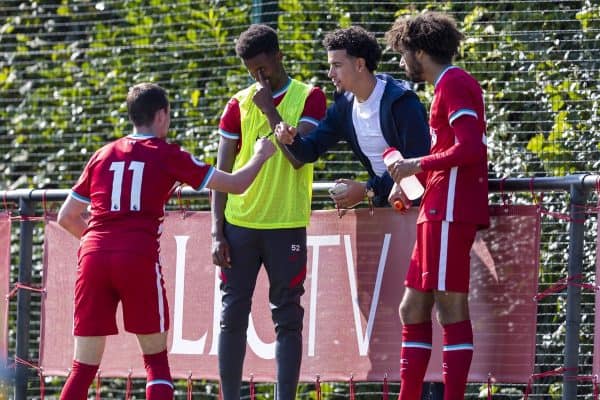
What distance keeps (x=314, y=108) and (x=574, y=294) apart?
160 cm

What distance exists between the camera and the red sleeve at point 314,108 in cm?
629

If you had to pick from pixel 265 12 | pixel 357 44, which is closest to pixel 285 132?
pixel 357 44

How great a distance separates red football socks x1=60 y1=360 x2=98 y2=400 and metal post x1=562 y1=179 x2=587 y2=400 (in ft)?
7.42

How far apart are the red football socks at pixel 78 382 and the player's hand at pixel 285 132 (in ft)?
4.63

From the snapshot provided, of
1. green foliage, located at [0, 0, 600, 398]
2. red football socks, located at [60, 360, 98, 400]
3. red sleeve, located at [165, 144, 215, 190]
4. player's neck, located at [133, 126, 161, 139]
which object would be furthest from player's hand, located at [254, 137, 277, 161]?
green foliage, located at [0, 0, 600, 398]

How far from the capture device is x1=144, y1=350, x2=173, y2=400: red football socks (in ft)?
18.8

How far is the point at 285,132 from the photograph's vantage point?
5969 mm

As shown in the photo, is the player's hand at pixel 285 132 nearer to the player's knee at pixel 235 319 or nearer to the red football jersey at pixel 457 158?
the red football jersey at pixel 457 158

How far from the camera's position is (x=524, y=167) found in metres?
7.78

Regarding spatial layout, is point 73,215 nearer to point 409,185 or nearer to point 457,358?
point 409,185

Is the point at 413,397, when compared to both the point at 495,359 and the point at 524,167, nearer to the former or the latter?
the point at 495,359

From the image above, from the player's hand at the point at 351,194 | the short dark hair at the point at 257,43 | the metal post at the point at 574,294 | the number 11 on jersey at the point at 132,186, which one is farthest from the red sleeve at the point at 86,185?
the metal post at the point at 574,294

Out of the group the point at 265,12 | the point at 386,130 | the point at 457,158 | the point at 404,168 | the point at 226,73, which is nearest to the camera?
the point at 457,158

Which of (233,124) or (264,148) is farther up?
(233,124)
